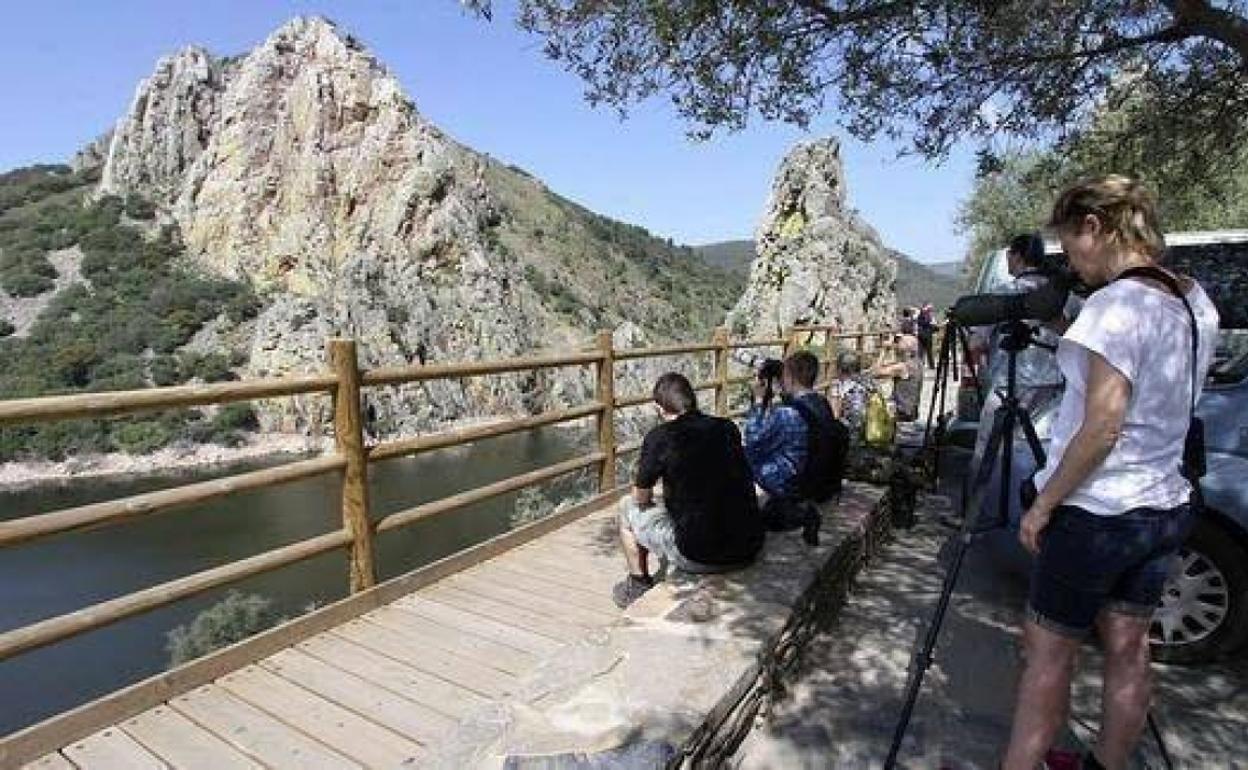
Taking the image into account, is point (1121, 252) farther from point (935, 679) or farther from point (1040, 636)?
point (935, 679)

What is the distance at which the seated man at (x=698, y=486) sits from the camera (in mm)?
3691

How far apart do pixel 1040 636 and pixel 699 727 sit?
0.97 m

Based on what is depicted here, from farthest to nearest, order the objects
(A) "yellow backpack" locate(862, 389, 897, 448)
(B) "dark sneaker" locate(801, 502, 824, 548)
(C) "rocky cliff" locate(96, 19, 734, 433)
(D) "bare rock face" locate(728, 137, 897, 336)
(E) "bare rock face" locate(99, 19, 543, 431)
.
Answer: (E) "bare rock face" locate(99, 19, 543, 431), (C) "rocky cliff" locate(96, 19, 734, 433), (D) "bare rock face" locate(728, 137, 897, 336), (A) "yellow backpack" locate(862, 389, 897, 448), (B) "dark sneaker" locate(801, 502, 824, 548)

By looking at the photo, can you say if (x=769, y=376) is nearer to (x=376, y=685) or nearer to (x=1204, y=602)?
(x=1204, y=602)

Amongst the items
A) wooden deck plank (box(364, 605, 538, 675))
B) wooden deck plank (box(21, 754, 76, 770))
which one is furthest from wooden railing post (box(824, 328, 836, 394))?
wooden deck plank (box(21, 754, 76, 770))

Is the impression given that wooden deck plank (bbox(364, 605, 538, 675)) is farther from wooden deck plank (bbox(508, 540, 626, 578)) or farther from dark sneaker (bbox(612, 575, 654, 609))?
wooden deck plank (bbox(508, 540, 626, 578))

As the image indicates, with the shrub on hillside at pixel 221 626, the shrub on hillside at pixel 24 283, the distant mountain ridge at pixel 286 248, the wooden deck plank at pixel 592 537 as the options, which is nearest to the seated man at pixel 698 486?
the wooden deck plank at pixel 592 537

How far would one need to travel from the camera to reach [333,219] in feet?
262

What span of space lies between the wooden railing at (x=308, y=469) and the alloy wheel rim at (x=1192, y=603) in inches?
133

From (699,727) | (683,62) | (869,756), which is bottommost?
(869,756)

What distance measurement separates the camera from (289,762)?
113 inches

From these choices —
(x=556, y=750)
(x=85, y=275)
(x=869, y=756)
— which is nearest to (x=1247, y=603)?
(x=869, y=756)

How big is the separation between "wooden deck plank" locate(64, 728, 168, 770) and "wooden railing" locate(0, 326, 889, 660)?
38 cm

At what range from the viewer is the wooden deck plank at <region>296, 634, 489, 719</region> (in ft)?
10.9
